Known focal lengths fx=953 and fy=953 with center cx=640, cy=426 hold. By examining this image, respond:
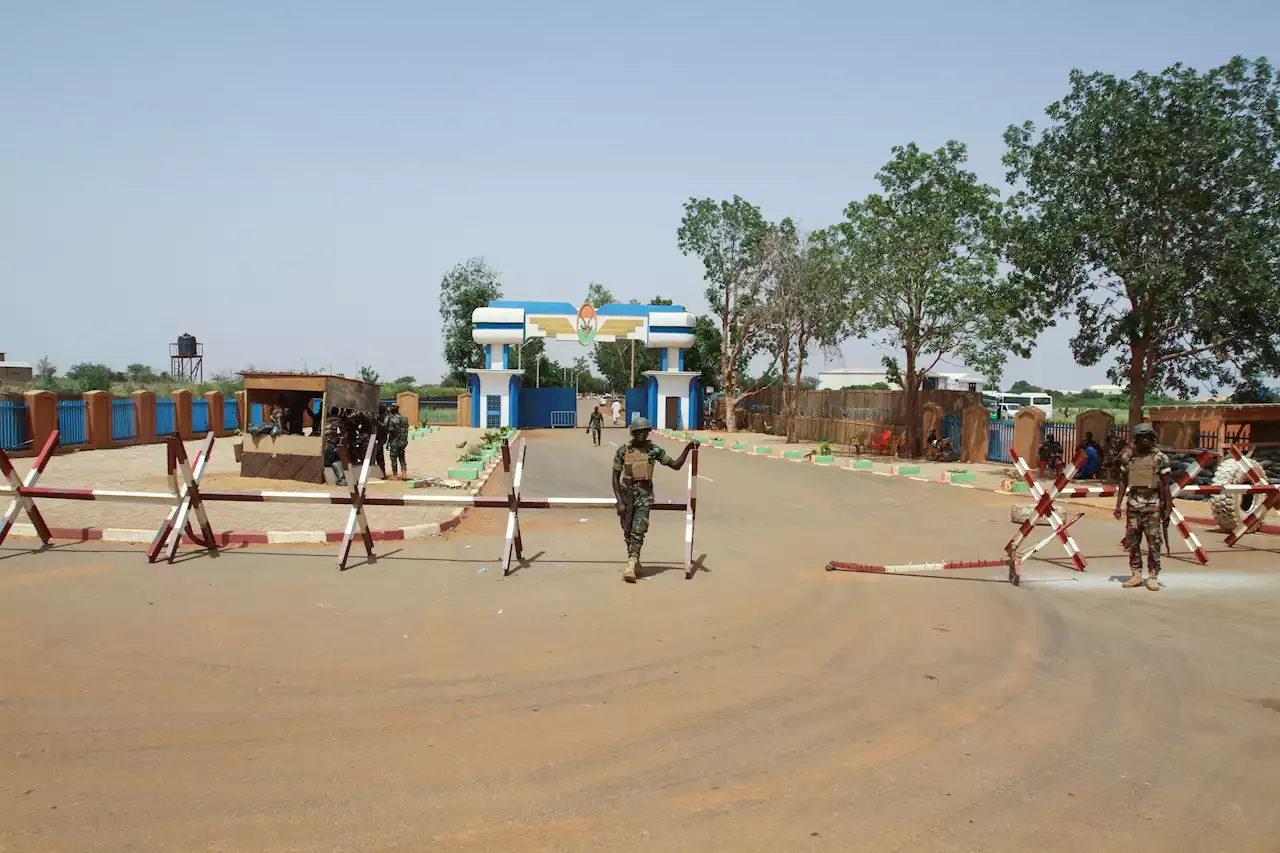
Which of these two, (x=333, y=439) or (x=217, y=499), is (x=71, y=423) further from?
(x=217, y=499)

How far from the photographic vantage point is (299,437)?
719 inches

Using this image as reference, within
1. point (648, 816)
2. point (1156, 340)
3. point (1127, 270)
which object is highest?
point (1127, 270)

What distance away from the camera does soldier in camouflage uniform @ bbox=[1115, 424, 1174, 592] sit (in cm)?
953

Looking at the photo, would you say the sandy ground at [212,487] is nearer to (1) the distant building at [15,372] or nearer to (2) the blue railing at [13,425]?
(2) the blue railing at [13,425]

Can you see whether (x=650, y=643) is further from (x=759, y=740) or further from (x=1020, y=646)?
(x=1020, y=646)

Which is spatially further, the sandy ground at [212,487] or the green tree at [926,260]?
the green tree at [926,260]

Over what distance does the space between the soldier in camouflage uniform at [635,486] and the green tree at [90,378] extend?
4107 centimetres

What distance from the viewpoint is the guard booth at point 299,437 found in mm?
17641

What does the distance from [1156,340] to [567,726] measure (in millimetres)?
21427

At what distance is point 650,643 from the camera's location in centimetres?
713

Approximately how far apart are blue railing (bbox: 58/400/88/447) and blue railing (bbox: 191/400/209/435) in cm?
697

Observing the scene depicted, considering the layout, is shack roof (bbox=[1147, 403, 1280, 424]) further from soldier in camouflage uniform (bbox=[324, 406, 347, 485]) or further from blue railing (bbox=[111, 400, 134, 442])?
blue railing (bbox=[111, 400, 134, 442])

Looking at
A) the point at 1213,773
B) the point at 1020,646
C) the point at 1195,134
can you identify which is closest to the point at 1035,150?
the point at 1195,134

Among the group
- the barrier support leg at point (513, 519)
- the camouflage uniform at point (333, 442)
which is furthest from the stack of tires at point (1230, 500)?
the camouflage uniform at point (333, 442)
